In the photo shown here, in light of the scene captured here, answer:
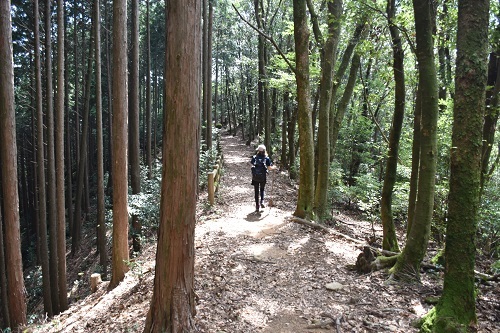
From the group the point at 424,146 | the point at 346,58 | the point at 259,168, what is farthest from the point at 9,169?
the point at 346,58

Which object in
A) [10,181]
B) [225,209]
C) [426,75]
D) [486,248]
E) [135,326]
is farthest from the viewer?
[225,209]

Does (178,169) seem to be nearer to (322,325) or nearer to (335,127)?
(322,325)

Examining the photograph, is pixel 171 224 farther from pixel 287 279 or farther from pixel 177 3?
pixel 287 279

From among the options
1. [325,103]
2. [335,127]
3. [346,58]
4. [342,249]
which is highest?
[346,58]

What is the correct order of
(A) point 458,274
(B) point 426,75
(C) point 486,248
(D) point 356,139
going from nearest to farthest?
(A) point 458,274
(B) point 426,75
(C) point 486,248
(D) point 356,139

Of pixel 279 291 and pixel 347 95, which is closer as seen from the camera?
pixel 279 291

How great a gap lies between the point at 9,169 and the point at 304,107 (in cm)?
769

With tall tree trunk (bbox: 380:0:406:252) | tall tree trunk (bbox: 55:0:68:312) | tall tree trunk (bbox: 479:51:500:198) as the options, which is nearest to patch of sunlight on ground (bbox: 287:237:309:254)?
tall tree trunk (bbox: 380:0:406:252)

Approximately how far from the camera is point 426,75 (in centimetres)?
530

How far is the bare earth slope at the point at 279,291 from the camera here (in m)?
4.64

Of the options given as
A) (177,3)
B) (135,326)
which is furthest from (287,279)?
(177,3)

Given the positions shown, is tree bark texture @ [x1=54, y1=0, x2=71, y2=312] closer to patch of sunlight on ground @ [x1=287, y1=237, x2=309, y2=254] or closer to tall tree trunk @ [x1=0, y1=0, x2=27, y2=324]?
tall tree trunk @ [x1=0, y1=0, x2=27, y2=324]

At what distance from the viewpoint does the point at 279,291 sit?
Answer: 566 centimetres

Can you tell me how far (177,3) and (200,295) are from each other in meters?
4.07
